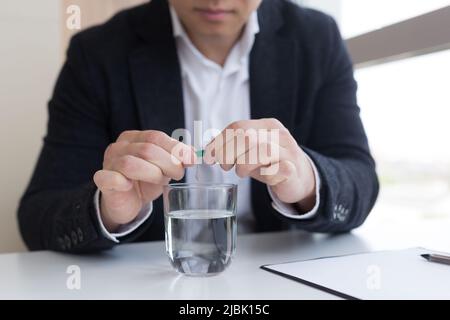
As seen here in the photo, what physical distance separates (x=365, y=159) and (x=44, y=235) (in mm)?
494

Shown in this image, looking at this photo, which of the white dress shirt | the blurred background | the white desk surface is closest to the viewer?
the white desk surface

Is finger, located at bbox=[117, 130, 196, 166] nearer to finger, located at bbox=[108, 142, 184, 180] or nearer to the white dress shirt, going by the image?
finger, located at bbox=[108, 142, 184, 180]

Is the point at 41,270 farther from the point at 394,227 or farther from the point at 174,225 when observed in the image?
the point at 394,227

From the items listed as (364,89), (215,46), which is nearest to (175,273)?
(215,46)

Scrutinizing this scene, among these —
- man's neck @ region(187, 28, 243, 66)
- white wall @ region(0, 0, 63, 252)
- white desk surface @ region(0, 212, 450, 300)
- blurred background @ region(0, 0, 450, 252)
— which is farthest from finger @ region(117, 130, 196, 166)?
white wall @ region(0, 0, 63, 252)

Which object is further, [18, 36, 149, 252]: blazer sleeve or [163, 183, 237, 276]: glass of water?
[18, 36, 149, 252]: blazer sleeve

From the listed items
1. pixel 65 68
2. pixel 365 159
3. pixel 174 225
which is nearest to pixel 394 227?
pixel 365 159

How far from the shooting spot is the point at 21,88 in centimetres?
109

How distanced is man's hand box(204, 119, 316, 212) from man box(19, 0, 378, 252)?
10 cm

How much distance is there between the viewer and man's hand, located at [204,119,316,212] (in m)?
0.50

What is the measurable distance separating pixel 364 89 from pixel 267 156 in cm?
59

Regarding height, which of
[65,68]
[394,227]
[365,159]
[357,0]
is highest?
[357,0]

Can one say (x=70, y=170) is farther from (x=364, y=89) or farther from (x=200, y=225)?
(x=364, y=89)

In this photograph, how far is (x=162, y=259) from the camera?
0.60 m
